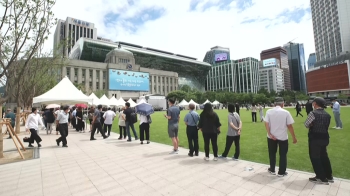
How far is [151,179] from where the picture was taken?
14.7 feet

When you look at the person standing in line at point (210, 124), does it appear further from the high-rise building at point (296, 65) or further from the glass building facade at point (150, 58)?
the high-rise building at point (296, 65)

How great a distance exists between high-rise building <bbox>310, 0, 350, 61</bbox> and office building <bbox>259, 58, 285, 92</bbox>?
41.4m

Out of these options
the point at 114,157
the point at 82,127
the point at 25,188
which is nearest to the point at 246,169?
the point at 114,157

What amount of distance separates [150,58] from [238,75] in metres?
77.4

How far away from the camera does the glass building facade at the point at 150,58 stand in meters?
78.5

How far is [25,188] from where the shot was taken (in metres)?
4.20

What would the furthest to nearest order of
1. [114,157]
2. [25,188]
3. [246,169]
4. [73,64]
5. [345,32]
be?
[345,32]
[73,64]
[114,157]
[246,169]
[25,188]

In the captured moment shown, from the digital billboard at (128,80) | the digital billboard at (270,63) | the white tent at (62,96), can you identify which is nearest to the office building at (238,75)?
the digital billboard at (270,63)

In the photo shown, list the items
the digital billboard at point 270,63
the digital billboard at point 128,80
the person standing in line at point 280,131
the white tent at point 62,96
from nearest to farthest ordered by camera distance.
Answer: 1. the person standing in line at point 280,131
2. the white tent at point 62,96
3. the digital billboard at point 128,80
4. the digital billboard at point 270,63

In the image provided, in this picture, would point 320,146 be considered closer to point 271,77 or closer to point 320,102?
point 320,102

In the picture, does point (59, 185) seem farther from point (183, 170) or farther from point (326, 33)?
point (326, 33)

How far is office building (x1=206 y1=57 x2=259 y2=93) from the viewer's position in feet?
449

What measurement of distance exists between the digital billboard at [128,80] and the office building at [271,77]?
106438 millimetres

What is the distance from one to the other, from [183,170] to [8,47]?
1317 centimetres
